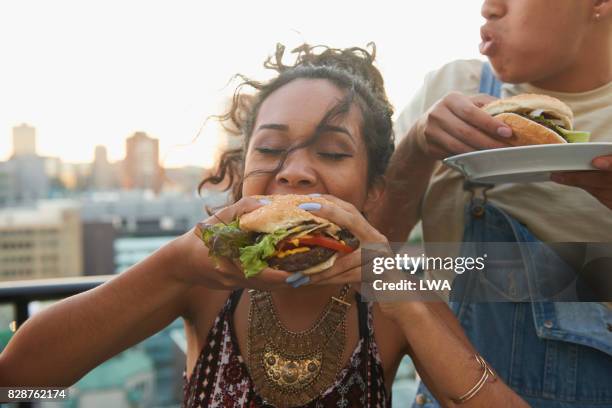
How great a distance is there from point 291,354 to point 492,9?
1314 millimetres

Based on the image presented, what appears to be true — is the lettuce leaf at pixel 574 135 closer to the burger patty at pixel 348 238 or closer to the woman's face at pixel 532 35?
the woman's face at pixel 532 35

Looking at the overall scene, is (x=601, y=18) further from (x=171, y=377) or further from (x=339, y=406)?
(x=171, y=377)

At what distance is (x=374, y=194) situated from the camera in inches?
77.2

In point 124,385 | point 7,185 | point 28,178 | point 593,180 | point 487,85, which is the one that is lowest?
point 7,185

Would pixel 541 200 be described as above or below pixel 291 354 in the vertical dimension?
above

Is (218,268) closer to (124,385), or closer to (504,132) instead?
(504,132)

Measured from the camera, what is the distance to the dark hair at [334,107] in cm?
190

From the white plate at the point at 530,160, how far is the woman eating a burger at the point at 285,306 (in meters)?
0.40

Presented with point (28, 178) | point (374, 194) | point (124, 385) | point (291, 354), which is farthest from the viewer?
point (28, 178)

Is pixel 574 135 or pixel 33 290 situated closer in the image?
pixel 574 135

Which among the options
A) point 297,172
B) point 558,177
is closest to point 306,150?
point 297,172

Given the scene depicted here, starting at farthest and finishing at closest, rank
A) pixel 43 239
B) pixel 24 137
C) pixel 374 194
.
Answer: pixel 43 239 < pixel 24 137 < pixel 374 194

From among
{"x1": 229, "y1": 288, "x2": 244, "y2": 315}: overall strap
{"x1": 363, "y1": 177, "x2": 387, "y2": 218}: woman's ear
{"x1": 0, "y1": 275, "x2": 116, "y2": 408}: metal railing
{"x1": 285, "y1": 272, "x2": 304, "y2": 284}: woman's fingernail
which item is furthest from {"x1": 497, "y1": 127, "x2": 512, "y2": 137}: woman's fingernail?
{"x1": 0, "y1": 275, "x2": 116, "y2": 408}: metal railing

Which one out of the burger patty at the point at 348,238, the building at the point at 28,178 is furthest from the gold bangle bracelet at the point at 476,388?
the building at the point at 28,178
